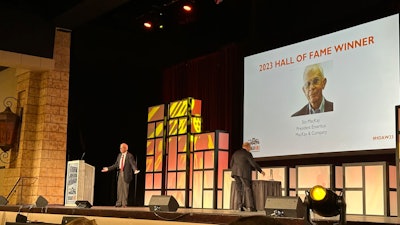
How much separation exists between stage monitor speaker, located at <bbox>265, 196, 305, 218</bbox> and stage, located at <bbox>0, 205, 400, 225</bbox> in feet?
0.33

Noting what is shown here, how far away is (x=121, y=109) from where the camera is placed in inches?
465

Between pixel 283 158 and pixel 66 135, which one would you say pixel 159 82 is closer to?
pixel 66 135

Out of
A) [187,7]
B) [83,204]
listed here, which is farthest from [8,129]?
[83,204]

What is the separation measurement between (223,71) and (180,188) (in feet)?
8.18

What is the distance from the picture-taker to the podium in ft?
27.9

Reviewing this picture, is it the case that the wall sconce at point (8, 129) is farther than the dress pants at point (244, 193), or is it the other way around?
the wall sconce at point (8, 129)

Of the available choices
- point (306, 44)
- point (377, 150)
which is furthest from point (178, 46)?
point (377, 150)

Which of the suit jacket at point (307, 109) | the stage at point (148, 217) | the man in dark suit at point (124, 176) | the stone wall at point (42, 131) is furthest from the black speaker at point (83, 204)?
the stone wall at point (42, 131)

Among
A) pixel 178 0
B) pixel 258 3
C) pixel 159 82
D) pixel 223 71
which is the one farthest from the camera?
pixel 159 82

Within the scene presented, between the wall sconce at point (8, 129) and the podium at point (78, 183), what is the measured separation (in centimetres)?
268

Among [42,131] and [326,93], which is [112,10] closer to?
[42,131]

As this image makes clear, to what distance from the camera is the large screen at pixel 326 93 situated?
25.0ft

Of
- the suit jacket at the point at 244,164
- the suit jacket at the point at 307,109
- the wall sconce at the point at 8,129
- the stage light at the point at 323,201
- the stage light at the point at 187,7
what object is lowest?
the stage light at the point at 323,201

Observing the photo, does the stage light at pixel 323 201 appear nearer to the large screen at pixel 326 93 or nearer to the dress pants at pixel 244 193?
the large screen at pixel 326 93
